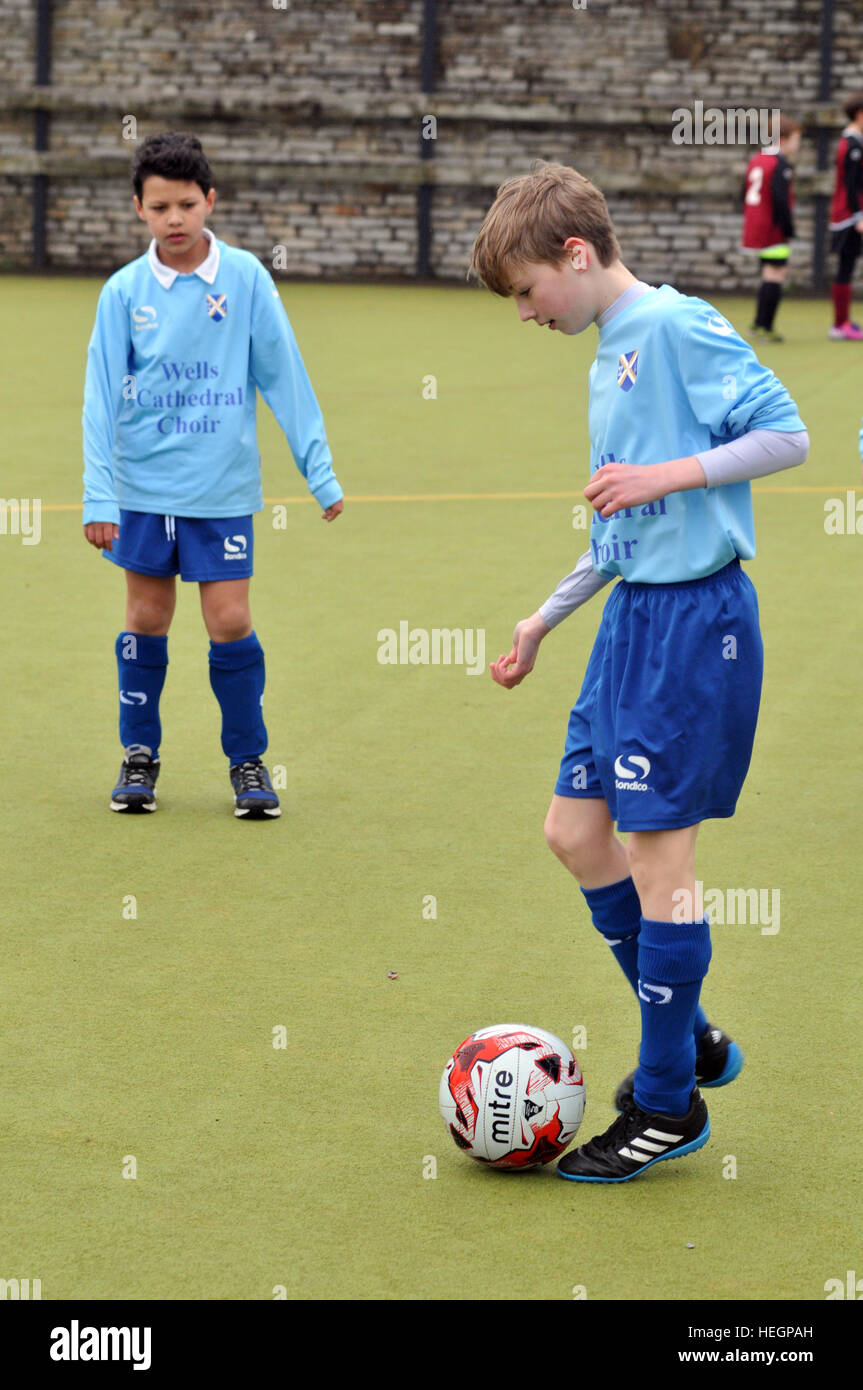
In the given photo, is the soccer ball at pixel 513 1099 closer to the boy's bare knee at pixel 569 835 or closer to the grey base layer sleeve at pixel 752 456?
the boy's bare knee at pixel 569 835

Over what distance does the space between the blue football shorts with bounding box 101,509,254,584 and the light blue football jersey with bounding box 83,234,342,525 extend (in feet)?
0.14

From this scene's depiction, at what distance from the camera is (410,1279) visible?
10.5 feet

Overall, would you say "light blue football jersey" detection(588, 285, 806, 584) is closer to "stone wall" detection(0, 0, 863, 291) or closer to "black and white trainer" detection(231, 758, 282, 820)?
"black and white trainer" detection(231, 758, 282, 820)

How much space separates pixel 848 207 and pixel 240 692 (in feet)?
44.1

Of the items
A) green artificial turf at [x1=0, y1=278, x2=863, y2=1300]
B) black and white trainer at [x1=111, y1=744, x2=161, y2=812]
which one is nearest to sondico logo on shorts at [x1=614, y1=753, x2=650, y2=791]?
green artificial turf at [x1=0, y1=278, x2=863, y2=1300]

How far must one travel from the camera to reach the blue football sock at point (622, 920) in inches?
147

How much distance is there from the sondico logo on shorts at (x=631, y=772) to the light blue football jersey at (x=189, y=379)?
2.34 m

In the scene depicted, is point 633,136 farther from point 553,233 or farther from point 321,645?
point 553,233

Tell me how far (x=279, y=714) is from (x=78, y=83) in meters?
18.5

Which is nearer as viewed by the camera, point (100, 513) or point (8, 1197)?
point (8, 1197)

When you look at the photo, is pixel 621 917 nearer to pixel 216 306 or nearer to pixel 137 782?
pixel 137 782

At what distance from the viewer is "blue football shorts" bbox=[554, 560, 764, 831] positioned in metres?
3.40

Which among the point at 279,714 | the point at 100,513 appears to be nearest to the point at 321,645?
the point at 279,714

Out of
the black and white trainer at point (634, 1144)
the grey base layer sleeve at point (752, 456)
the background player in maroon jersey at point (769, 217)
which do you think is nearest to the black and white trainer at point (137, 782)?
the black and white trainer at point (634, 1144)
